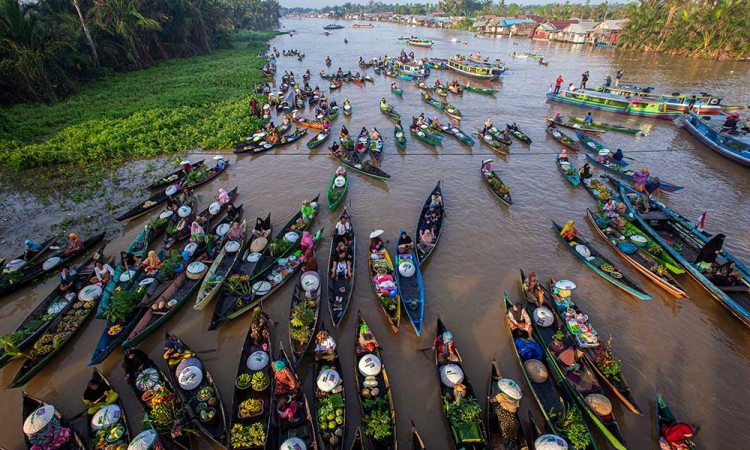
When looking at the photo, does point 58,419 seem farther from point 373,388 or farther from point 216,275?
point 373,388

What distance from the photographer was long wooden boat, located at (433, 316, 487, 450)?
29.1ft

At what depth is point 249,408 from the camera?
30.7ft

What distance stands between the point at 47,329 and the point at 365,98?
3668 centimetres

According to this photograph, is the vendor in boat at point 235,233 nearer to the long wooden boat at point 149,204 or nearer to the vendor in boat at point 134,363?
the vendor in boat at point 134,363

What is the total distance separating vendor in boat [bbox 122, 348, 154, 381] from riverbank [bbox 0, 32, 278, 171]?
65.9ft

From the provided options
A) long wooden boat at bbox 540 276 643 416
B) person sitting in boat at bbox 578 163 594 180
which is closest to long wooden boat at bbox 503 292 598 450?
long wooden boat at bbox 540 276 643 416

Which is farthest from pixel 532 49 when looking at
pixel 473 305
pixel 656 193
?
pixel 473 305

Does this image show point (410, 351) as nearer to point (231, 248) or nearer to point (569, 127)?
point (231, 248)

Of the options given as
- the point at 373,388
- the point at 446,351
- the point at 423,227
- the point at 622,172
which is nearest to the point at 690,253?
the point at 622,172

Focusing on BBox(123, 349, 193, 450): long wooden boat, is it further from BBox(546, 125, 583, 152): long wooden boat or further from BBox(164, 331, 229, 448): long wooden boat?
BBox(546, 125, 583, 152): long wooden boat

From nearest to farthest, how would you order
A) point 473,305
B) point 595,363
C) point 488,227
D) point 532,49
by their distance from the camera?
1. point 595,363
2. point 473,305
3. point 488,227
4. point 532,49

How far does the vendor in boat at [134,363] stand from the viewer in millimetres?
10570

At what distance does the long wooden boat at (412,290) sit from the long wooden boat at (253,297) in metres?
4.63

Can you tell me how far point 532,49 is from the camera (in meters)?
73.0
